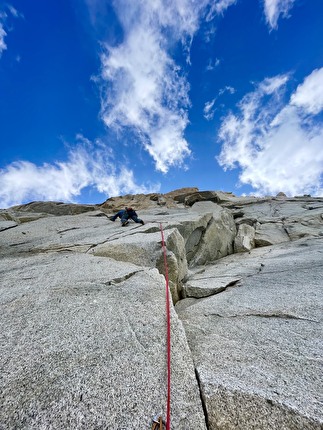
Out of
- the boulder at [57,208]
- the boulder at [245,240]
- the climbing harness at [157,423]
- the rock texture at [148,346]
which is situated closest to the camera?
the climbing harness at [157,423]

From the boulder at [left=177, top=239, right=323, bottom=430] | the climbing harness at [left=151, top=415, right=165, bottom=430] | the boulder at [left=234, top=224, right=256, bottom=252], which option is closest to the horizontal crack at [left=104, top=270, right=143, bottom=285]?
the boulder at [left=177, top=239, right=323, bottom=430]

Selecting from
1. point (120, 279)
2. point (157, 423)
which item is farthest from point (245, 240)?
point (157, 423)

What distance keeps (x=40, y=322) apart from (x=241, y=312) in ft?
11.3

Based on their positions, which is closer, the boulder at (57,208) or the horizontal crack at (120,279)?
the horizontal crack at (120,279)

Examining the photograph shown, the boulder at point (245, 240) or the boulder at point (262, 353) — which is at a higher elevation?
the boulder at point (245, 240)

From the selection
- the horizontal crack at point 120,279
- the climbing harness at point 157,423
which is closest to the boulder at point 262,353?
the climbing harness at point 157,423

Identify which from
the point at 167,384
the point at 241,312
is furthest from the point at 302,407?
the point at 241,312

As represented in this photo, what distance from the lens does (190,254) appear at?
9984 millimetres

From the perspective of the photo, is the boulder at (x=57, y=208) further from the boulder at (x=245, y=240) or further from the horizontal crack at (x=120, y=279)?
the horizontal crack at (x=120, y=279)

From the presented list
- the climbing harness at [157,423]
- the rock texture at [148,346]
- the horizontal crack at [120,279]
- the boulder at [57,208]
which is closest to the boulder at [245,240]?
the rock texture at [148,346]

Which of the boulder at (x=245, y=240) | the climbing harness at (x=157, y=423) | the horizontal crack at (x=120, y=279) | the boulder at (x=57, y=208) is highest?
the boulder at (x=57, y=208)

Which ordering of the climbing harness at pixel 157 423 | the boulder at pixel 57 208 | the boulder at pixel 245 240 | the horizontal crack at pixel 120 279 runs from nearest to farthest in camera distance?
the climbing harness at pixel 157 423, the horizontal crack at pixel 120 279, the boulder at pixel 245 240, the boulder at pixel 57 208

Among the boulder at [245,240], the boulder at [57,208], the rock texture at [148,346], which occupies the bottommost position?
the rock texture at [148,346]

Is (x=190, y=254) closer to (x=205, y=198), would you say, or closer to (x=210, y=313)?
(x=210, y=313)
